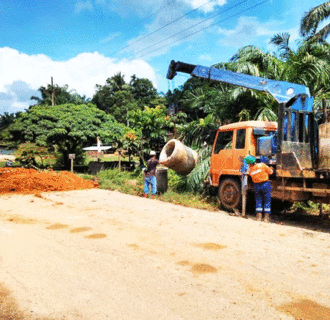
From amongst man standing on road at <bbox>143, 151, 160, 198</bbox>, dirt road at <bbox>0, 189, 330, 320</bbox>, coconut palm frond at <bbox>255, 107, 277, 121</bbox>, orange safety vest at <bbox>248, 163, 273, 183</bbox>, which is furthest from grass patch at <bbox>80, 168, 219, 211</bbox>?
→ coconut palm frond at <bbox>255, 107, 277, 121</bbox>

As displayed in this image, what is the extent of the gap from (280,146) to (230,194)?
6.67ft

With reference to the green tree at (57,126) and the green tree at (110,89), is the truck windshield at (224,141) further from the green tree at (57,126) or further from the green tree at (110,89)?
the green tree at (110,89)

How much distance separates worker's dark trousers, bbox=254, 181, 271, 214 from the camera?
7198 millimetres

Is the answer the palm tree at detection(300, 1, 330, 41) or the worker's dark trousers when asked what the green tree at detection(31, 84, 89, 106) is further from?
the worker's dark trousers

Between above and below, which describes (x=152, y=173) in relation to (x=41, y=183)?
above

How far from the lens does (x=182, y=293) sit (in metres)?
3.38

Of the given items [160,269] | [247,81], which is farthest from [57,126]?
[160,269]

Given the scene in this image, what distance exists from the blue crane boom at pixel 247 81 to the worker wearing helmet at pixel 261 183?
1496 millimetres

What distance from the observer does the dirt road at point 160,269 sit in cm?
309

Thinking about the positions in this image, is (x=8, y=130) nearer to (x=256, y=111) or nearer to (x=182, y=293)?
(x=256, y=111)

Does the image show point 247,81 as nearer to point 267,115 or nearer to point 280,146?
point 280,146

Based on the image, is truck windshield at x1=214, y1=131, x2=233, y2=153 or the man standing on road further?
the man standing on road

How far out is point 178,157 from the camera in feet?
31.7

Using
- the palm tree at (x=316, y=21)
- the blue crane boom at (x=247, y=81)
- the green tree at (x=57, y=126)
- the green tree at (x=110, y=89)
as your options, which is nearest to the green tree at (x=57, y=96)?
the green tree at (x=110, y=89)
